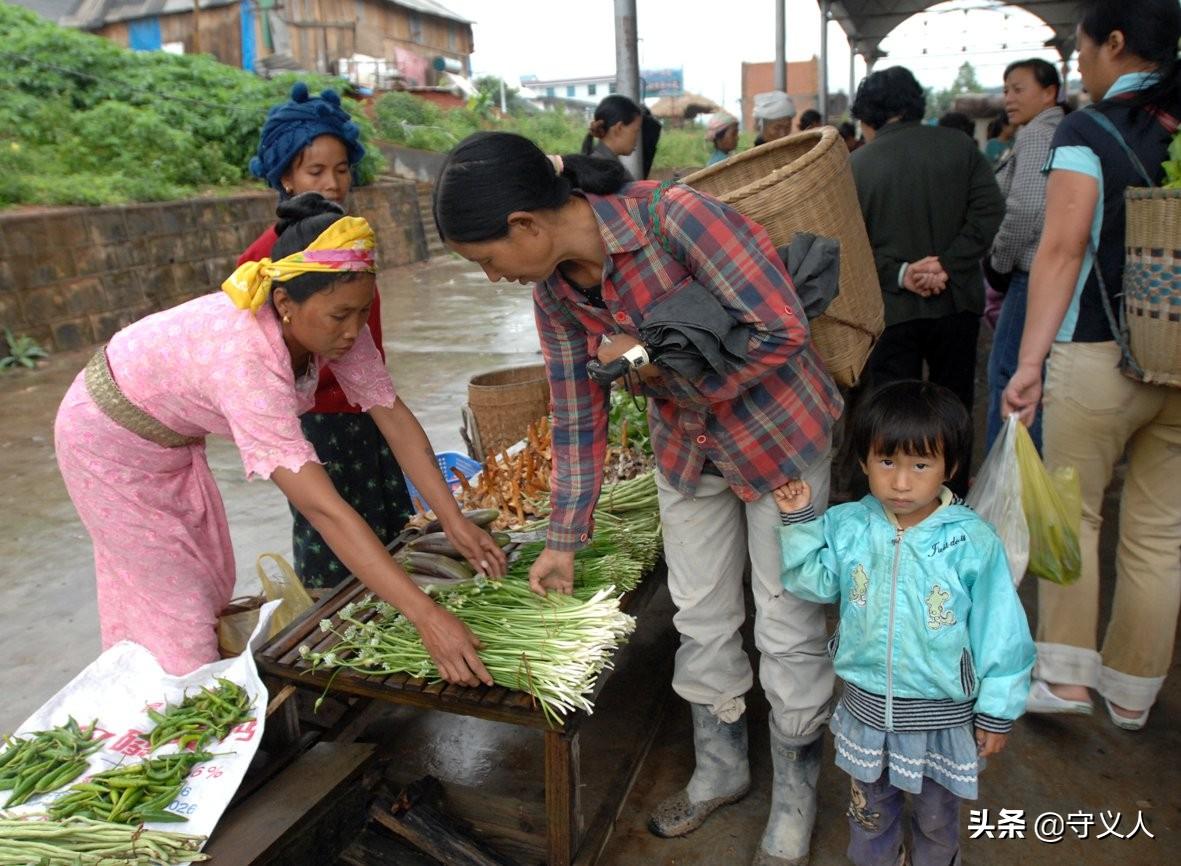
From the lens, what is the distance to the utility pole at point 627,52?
4.68m

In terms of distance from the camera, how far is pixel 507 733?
3070 mm

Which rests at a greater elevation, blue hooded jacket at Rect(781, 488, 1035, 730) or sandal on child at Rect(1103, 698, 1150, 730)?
blue hooded jacket at Rect(781, 488, 1035, 730)

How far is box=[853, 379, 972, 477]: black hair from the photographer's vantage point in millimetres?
1975

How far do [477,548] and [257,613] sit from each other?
706 mm

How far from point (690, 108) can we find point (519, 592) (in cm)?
2822

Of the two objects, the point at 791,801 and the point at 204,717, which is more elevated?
the point at 204,717

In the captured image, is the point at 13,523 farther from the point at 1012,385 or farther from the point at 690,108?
the point at 690,108

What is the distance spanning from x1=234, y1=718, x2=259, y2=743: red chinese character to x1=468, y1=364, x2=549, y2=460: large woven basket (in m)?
2.08

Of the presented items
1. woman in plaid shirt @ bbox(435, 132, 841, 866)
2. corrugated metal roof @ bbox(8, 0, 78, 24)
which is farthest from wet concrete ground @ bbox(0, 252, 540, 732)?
corrugated metal roof @ bbox(8, 0, 78, 24)

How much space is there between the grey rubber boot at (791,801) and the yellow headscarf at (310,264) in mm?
1590

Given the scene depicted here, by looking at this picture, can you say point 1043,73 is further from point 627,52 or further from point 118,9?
point 118,9

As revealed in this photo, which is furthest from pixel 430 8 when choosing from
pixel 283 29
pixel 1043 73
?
pixel 1043 73

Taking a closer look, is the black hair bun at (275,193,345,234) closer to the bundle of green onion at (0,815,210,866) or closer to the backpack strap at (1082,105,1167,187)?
the bundle of green onion at (0,815,210,866)

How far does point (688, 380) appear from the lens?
194 centimetres
